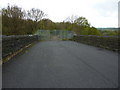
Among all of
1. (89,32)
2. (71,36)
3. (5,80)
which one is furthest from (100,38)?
(71,36)

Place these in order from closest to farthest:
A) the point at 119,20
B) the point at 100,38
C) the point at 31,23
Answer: the point at 119,20 < the point at 100,38 < the point at 31,23

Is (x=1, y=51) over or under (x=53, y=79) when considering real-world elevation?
over

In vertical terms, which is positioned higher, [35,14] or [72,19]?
[35,14]

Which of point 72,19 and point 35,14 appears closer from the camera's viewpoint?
point 35,14

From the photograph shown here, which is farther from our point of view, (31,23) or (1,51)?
(31,23)

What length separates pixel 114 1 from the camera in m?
10.5

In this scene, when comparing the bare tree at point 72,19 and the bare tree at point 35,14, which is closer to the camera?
the bare tree at point 35,14

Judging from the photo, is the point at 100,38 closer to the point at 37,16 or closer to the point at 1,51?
the point at 1,51

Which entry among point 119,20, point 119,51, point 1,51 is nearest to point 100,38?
point 119,20

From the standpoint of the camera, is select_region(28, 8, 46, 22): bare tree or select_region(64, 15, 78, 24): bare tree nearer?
select_region(28, 8, 46, 22): bare tree

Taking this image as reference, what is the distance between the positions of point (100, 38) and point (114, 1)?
3.67 m

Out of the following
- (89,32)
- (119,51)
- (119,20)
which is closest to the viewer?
(119,51)

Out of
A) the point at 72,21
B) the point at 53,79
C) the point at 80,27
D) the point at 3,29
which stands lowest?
the point at 53,79

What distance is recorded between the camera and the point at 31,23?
93.3 feet
